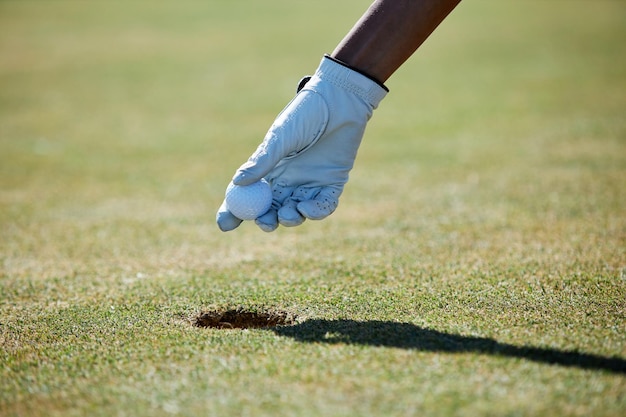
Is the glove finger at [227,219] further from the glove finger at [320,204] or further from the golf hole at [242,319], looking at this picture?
the golf hole at [242,319]

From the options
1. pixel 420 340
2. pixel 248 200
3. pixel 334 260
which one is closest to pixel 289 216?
pixel 248 200

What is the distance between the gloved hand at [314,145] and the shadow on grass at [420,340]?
1.86ft

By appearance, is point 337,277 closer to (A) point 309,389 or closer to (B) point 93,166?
(A) point 309,389

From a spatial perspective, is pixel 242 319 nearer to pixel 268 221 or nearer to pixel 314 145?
pixel 268 221

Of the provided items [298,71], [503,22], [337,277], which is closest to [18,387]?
[337,277]

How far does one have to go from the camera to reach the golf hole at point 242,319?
3.84m

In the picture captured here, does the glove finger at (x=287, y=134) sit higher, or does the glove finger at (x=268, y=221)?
the glove finger at (x=287, y=134)

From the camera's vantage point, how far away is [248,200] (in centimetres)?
363

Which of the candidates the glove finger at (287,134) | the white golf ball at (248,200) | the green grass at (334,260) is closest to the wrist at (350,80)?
the glove finger at (287,134)

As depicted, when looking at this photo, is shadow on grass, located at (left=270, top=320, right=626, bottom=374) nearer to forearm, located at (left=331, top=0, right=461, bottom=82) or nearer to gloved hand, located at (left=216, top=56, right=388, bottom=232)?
gloved hand, located at (left=216, top=56, right=388, bottom=232)

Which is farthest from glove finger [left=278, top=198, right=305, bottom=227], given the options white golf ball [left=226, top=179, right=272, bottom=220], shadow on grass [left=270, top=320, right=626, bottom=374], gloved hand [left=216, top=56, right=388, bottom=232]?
shadow on grass [left=270, top=320, right=626, bottom=374]

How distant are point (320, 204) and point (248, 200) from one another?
377 millimetres

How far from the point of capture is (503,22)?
21.4m

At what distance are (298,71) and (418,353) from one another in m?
13.5
